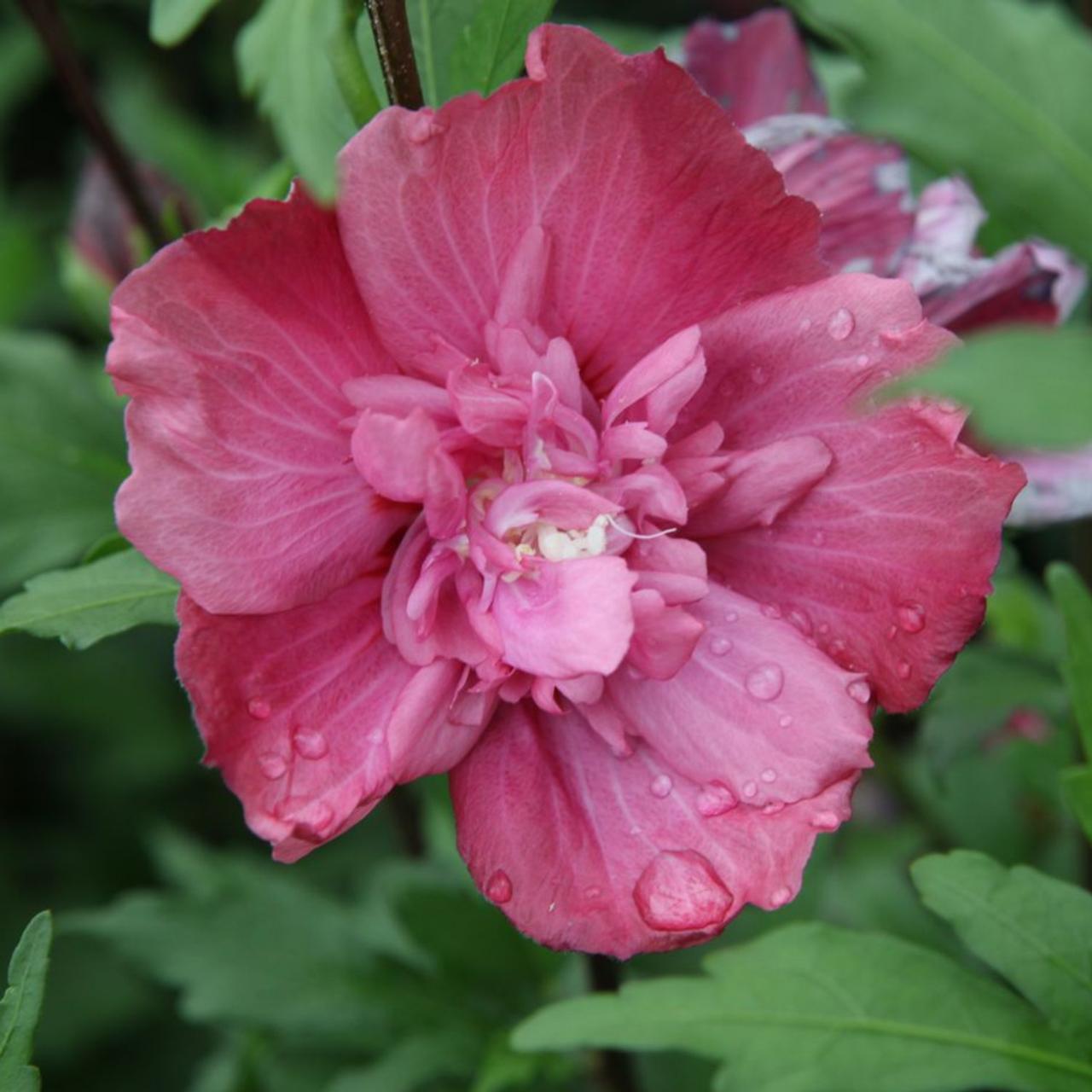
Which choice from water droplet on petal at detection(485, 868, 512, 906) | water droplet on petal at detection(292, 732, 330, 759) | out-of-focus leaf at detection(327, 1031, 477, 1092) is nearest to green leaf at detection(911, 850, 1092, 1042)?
water droplet on petal at detection(485, 868, 512, 906)

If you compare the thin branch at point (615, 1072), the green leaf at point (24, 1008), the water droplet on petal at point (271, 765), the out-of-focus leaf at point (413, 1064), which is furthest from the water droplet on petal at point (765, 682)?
the out-of-focus leaf at point (413, 1064)

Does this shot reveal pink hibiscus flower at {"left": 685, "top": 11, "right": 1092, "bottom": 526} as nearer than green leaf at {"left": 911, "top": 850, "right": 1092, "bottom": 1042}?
No

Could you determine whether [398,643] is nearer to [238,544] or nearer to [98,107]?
[238,544]

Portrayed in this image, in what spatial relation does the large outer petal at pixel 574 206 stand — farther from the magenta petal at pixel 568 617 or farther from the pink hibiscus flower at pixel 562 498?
the magenta petal at pixel 568 617

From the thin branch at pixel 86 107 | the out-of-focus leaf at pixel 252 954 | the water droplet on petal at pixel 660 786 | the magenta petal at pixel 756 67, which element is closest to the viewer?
the water droplet on petal at pixel 660 786

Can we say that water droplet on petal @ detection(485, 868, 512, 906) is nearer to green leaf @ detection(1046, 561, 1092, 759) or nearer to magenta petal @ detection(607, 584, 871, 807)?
magenta petal @ detection(607, 584, 871, 807)

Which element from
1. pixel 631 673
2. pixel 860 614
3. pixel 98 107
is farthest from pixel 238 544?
pixel 98 107
